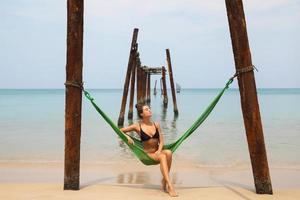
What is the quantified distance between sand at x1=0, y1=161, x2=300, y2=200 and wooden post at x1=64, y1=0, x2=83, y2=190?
1.84 ft

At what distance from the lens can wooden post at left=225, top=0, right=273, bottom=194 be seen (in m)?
4.13

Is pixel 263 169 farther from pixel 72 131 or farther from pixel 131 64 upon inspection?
pixel 131 64

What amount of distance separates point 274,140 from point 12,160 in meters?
7.56

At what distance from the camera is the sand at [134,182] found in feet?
14.0

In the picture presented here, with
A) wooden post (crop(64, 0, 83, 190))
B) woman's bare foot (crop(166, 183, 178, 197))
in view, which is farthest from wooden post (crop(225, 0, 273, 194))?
wooden post (crop(64, 0, 83, 190))

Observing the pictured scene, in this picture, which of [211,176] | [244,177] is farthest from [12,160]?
[244,177]

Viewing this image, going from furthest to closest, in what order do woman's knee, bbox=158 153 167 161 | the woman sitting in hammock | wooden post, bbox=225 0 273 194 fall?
the woman sitting in hammock, woman's knee, bbox=158 153 167 161, wooden post, bbox=225 0 273 194

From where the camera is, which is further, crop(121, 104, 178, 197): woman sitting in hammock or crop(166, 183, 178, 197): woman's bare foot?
crop(121, 104, 178, 197): woman sitting in hammock

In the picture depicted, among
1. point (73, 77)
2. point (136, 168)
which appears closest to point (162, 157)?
point (73, 77)

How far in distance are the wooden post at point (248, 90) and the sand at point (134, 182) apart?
1.36 feet

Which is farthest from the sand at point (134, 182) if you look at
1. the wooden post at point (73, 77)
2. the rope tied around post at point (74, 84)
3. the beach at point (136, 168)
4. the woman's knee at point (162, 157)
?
the rope tied around post at point (74, 84)

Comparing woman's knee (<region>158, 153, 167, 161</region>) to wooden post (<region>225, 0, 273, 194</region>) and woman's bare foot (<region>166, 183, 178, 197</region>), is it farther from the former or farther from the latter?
wooden post (<region>225, 0, 273, 194</region>)

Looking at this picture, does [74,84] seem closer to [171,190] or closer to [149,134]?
[149,134]

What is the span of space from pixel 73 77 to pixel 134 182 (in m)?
2.20
